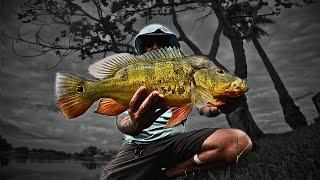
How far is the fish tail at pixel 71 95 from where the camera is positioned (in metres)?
0.72

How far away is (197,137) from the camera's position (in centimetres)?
114

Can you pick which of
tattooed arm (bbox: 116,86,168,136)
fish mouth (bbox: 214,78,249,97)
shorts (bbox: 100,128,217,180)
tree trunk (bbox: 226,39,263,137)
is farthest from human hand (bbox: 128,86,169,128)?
tree trunk (bbox: 226,39,263,137)

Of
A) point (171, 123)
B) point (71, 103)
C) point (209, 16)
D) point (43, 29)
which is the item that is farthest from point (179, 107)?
point (43, 29)

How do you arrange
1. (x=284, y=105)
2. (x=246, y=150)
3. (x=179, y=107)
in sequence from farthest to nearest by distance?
(x=284, y=105) → (x=246, y=150) → (x=179, y=107)

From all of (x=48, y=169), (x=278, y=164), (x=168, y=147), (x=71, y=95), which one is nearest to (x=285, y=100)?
(x=278, y=164)

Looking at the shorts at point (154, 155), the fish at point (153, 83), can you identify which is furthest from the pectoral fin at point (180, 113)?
the shorts at point (154, 155)

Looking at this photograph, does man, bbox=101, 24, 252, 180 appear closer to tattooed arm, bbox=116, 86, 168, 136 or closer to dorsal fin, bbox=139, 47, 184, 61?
tattooed arm, bbox=116, 86, 168, 136

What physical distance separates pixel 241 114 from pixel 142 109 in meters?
1.29

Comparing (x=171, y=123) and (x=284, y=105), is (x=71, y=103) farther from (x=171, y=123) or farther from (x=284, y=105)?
(x=284, y=105)

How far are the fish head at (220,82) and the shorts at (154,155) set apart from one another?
46 cm

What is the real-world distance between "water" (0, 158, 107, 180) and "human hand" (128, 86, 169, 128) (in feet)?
3.85

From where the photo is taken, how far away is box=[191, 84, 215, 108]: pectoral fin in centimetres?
67

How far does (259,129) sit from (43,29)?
1.19 meters

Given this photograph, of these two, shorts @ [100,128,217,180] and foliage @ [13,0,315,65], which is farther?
foliage @ [13,0,315,65]
